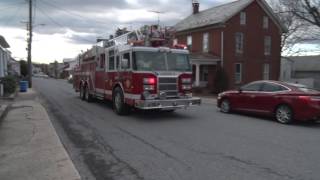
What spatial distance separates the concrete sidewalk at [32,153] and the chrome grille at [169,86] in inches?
159

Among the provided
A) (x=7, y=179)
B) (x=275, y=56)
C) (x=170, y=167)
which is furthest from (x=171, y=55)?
(x=275, y=56)

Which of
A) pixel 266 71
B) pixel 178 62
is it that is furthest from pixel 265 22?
pixel 178 62

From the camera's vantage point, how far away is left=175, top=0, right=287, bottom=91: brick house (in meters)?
39.6

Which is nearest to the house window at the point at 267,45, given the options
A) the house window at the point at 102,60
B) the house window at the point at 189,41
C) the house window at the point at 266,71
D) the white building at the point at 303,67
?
the house window at the point at 266,71

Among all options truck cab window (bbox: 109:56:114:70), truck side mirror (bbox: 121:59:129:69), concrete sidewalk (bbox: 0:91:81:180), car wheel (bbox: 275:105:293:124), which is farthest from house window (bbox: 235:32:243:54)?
concrete sidewalk (bbox: 0:91:81:180)

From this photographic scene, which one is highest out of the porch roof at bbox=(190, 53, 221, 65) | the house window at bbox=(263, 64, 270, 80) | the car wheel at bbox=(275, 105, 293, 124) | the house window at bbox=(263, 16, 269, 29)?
the house window at bbox=(263, 16, 269, 29)

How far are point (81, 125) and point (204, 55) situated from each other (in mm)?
27101

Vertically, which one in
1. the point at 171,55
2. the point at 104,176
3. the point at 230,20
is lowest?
the point at 104,176

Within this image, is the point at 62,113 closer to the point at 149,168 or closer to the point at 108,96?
the point at 108,96

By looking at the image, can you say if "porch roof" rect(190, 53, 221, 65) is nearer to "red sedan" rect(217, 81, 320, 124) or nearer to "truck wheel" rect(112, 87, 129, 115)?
"red sedan" rect(217, 81, 320, 124)

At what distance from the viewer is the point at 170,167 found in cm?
802

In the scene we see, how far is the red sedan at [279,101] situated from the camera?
14109 millimetres

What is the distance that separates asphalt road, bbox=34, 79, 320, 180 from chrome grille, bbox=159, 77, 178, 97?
95 centimetres

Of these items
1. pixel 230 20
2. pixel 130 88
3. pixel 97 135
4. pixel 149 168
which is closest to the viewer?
pixel 149 168
